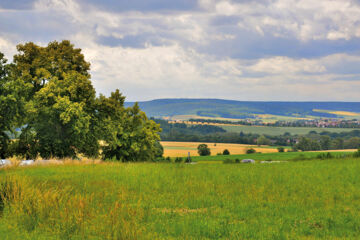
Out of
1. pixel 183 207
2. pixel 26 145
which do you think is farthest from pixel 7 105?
pixel 183 207

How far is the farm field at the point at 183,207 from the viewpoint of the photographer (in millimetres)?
10078

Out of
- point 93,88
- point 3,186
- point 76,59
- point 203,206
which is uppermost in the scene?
point 76,59

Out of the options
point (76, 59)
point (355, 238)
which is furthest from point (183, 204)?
point (76, 59)

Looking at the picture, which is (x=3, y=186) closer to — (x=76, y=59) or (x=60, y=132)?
(x=60, y=132)

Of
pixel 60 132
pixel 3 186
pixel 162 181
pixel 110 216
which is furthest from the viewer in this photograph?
pixel 60 132

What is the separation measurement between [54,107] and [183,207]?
985 inches

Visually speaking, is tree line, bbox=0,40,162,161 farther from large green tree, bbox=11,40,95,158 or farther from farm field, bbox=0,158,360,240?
farm field, bbox=0,158,360,240

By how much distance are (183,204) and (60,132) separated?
27612 millimetres

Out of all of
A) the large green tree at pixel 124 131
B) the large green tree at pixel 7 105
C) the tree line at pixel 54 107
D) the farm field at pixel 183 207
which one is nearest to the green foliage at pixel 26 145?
the tree line at pixel 54 107

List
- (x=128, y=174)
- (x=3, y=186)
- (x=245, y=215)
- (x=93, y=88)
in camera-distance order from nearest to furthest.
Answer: (x=245, y=215), (x=3, y=186), (x=128, y=174), (x=93, y=88)

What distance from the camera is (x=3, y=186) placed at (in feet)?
44.1

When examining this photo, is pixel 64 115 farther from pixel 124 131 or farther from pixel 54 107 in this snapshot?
pixel 124 131

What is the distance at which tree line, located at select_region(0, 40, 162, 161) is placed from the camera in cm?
3534

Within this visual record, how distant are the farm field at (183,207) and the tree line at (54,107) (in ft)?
49.3
